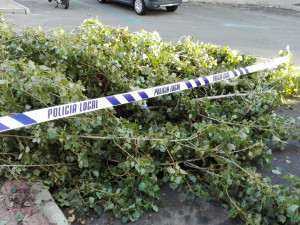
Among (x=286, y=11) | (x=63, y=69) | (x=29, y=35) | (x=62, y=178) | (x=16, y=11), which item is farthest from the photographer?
(x=286, y=11)

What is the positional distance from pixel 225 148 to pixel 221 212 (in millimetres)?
664

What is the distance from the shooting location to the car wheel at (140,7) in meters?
13.4

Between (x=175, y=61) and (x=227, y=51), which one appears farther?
(x=227, y=51)

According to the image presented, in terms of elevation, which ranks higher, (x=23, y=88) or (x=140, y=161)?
(x=23, y=88)

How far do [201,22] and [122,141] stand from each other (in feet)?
34.8

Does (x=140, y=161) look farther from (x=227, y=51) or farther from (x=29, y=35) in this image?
(x=227, y=51)

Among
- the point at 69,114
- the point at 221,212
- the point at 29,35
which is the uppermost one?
the point at 29,35

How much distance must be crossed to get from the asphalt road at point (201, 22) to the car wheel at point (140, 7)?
0.21 metres

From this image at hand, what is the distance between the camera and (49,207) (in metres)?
3.13

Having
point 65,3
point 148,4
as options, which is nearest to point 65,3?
point 65,3

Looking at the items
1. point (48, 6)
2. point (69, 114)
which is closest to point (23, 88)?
point (69, 114)

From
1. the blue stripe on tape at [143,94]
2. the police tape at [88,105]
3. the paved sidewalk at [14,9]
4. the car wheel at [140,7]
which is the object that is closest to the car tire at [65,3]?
the paved sidewalk at [14,9]

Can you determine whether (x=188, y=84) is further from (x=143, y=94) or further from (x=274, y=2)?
(x=274, y=2)

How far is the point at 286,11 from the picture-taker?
17.8m
